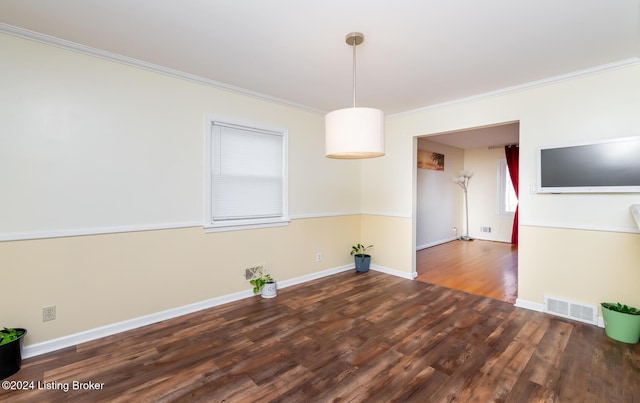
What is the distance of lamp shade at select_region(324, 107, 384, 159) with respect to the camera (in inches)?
80.6

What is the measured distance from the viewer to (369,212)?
16.3ft

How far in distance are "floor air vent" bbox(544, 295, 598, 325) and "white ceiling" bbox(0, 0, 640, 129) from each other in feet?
7.88

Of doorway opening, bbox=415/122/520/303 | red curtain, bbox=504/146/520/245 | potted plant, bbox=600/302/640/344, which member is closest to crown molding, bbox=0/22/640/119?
doorway opening, bbox=415/122/520/303

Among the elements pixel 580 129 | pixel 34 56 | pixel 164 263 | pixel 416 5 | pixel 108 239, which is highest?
pixel 416 5

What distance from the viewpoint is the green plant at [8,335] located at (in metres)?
2.02

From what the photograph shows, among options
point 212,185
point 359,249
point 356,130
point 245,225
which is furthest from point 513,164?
point 212,185

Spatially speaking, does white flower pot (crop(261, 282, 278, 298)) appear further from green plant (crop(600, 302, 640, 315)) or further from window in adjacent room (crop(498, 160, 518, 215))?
window in adjacent room (crop(498, 160, 518, 215))

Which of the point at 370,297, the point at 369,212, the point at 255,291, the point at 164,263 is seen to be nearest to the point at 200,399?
the point at 164,263

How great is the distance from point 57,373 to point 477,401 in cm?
295

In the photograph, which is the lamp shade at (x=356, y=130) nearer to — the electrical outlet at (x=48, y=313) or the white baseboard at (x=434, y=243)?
the electrical outlet at (x=48, y=313)

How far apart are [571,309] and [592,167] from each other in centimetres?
149

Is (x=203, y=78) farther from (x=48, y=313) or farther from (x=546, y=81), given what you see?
(x=546, y=81)

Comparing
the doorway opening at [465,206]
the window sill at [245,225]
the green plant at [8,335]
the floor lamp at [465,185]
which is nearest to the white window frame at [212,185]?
the window sill at [245,225]

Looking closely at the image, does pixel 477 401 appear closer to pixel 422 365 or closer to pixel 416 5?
pixel 422 365
